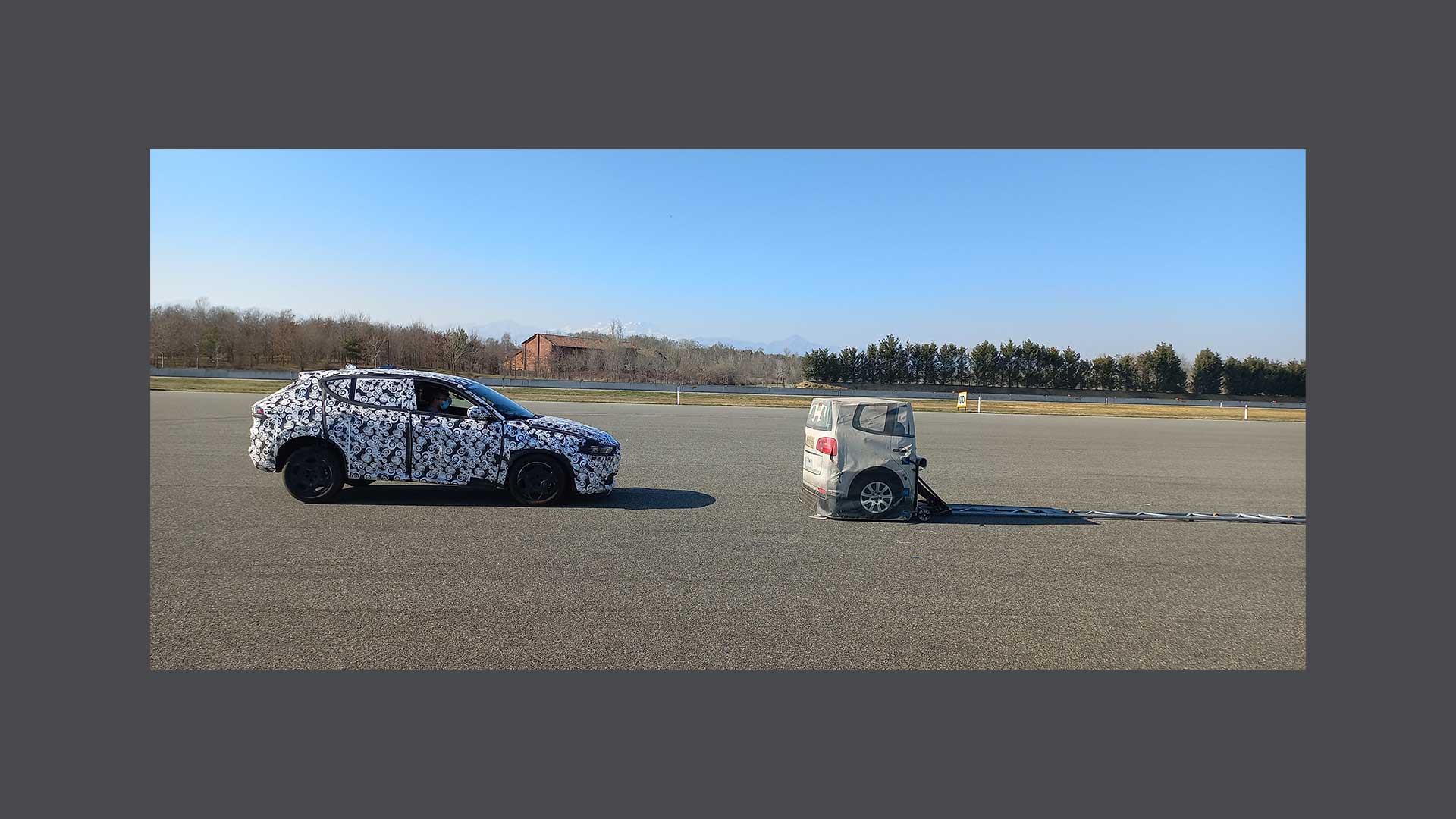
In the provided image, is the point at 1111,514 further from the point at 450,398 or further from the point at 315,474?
the point at 315,474

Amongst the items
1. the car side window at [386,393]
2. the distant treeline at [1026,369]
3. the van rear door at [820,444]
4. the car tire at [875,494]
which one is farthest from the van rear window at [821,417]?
the distant treeline at [1026,369]

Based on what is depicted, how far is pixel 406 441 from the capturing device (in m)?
8.81

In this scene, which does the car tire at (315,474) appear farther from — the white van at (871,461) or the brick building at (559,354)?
the brick building at (559,354)

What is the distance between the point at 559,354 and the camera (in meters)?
60.0

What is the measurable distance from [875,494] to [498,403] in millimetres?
5159

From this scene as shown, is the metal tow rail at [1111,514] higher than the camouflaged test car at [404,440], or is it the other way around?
the camouflaged test car at [404,440]

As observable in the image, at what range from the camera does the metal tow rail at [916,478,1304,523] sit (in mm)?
9336

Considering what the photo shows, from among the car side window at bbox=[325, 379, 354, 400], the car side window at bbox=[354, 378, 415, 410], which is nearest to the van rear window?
the car side window at bbox=[354, 378, 415, 410]

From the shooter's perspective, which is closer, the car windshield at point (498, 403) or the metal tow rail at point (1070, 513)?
the car windshield at point (498, 403)

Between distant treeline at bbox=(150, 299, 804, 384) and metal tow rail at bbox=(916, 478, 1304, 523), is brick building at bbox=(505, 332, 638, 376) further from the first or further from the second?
metal tow rail at bbox=(916, 478, 1304, 523)

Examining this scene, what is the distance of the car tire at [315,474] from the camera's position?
345 inches

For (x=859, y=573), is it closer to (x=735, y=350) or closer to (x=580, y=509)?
(x=580, y=509)

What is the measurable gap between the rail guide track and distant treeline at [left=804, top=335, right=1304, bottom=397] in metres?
61.9

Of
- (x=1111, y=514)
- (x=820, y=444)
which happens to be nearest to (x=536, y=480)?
(x=820, y=444)
